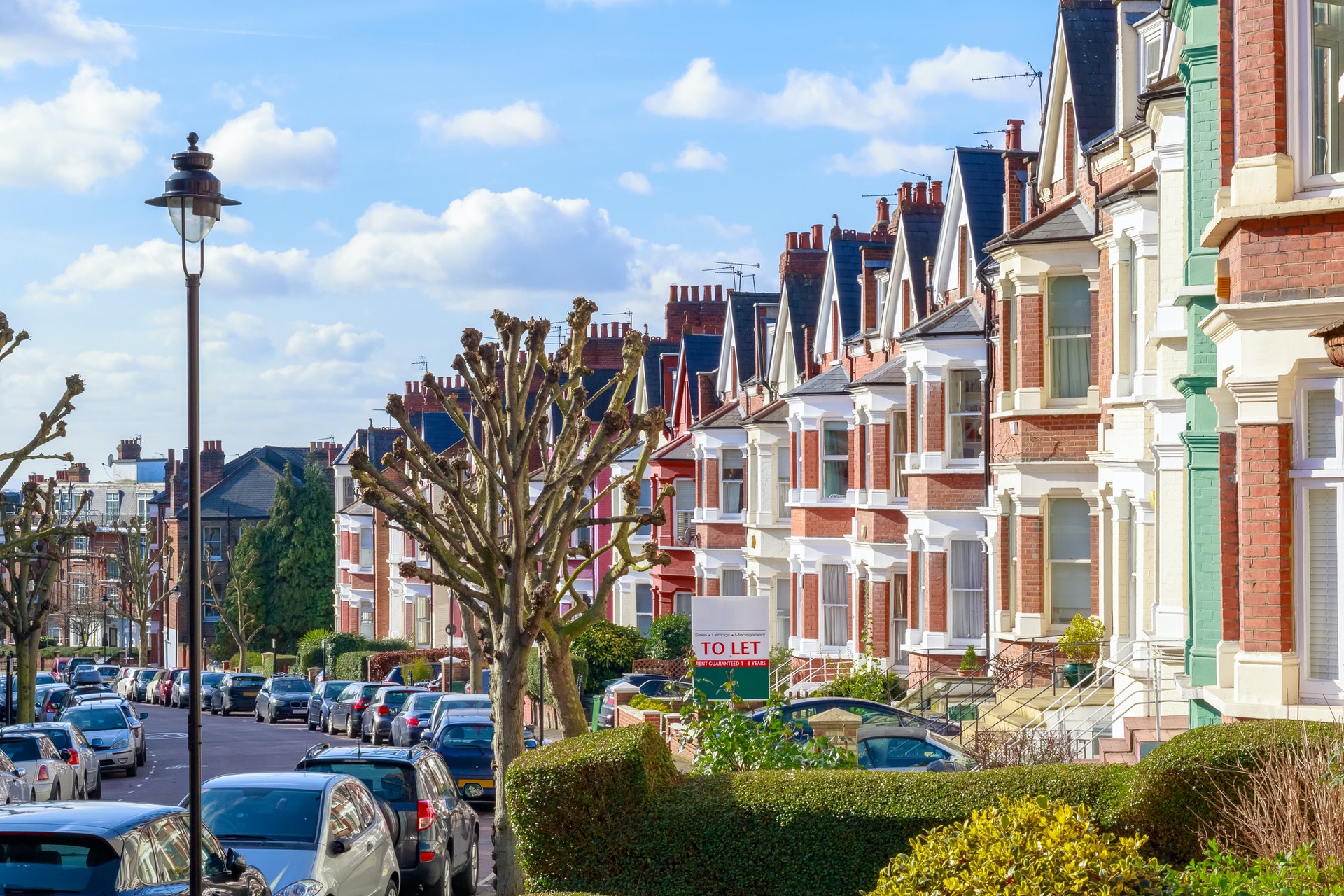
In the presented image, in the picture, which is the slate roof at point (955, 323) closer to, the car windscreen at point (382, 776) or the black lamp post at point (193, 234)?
the car windscreen at point (382, 776)

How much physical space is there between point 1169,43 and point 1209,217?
6.02 metres

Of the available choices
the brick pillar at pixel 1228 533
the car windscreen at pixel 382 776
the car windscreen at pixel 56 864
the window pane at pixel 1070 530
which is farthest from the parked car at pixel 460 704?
the car windscreen at pixel 56 864

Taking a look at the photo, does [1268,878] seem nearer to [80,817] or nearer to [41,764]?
[80,817]

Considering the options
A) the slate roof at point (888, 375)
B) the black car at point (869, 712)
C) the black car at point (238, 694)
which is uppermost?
the slate roof at point (888, 375)

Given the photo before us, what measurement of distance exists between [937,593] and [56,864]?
2197 centimetres

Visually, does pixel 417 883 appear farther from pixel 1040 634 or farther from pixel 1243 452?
pixel 1040 634

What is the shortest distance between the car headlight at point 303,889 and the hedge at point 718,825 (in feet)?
5.06

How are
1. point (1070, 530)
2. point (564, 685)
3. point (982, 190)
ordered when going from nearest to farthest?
point (564, 685) < point (1070, 530) < point (982, 190)

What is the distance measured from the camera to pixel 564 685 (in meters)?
17.2

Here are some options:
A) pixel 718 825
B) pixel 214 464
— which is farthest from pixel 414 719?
pixel 214 464

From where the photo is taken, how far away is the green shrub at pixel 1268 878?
7969 mm

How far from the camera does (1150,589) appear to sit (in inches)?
775

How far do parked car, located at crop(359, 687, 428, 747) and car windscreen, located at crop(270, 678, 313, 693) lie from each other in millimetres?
11412

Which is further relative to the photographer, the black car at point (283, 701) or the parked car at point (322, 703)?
the black car at point (283, 701)
